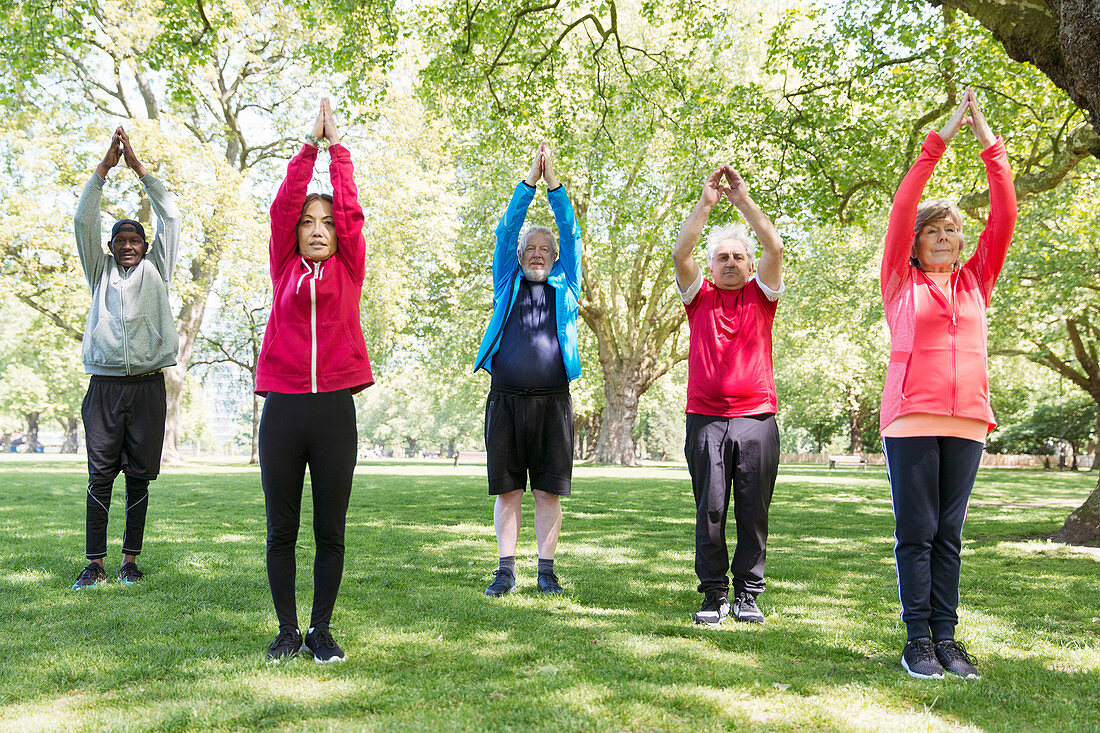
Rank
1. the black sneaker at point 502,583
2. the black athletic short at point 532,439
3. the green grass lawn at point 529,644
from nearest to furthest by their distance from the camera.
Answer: the green grass lawn at point 529,644 → the black sneaker at point 502,583 → the black athletic short at point 532,439

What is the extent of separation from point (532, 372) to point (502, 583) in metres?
1.38

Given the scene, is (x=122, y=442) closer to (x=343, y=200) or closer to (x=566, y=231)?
(x=343, y=200)

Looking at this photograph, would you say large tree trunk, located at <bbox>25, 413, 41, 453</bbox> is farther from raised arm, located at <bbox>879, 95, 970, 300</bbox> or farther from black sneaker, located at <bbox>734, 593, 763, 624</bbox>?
raised arm, located at <bbox>879, 95, 970, 300</bbox>

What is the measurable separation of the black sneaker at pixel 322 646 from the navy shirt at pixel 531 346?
2116 millimetres

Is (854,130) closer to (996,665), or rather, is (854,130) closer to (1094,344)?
(996,665)

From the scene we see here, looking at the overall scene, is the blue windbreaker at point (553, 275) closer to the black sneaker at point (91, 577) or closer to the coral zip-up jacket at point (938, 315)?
the coral zip-up jacket at point (938, 315)

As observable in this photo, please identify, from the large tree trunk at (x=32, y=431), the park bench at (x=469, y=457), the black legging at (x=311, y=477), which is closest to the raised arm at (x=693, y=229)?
the black legging at (x=311, y=477)

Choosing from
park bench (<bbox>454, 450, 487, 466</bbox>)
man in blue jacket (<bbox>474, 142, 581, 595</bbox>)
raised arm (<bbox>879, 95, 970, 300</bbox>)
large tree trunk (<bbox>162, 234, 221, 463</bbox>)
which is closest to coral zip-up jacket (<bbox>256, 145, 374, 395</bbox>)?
man in blue jacket (<bbox>474, 142, 581, 595</bbox>)

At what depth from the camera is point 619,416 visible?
98.7 ft

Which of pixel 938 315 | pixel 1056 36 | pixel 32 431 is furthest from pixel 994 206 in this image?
pixel 32 431

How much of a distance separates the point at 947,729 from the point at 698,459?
6.77 feet

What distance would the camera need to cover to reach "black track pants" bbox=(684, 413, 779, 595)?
465 centimetres

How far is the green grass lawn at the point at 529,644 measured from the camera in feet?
9.88

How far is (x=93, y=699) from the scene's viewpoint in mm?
3129
